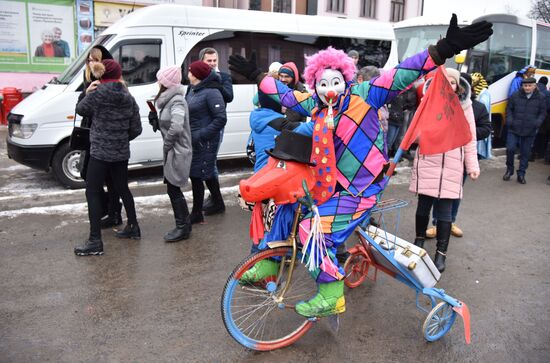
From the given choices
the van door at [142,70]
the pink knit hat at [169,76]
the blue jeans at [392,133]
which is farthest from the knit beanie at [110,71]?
the blue jeans at [392,133]

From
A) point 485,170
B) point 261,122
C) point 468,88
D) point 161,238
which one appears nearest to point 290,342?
point 261,122

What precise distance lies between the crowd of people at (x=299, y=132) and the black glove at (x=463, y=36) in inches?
0.6

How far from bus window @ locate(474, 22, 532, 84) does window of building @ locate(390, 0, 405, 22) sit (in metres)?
14.8

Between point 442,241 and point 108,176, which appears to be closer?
point 442,241

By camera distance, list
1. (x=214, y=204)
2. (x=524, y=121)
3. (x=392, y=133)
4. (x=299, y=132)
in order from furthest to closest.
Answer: (x=392, y=133) < (x=524, y=121) < (x=214, y=204) < (x=299, y=132)

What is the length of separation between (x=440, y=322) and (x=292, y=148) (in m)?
1.57

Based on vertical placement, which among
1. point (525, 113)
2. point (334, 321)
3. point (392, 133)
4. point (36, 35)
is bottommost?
point (334, 321)

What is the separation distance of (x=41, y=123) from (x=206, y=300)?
14.0 feet

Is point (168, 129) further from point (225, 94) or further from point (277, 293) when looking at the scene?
point (277, 293)

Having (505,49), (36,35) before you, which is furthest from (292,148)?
(36,35)

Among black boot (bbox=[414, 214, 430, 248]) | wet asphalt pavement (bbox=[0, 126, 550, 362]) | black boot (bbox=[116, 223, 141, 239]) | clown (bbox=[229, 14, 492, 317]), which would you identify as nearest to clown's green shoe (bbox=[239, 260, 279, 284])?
clown (bbox=[229, 14, 492, 317])

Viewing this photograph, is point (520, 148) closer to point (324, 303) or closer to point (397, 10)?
point (324, 303)

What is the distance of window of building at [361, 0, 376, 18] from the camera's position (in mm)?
24469

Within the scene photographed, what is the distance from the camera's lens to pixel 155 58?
7199 mm
